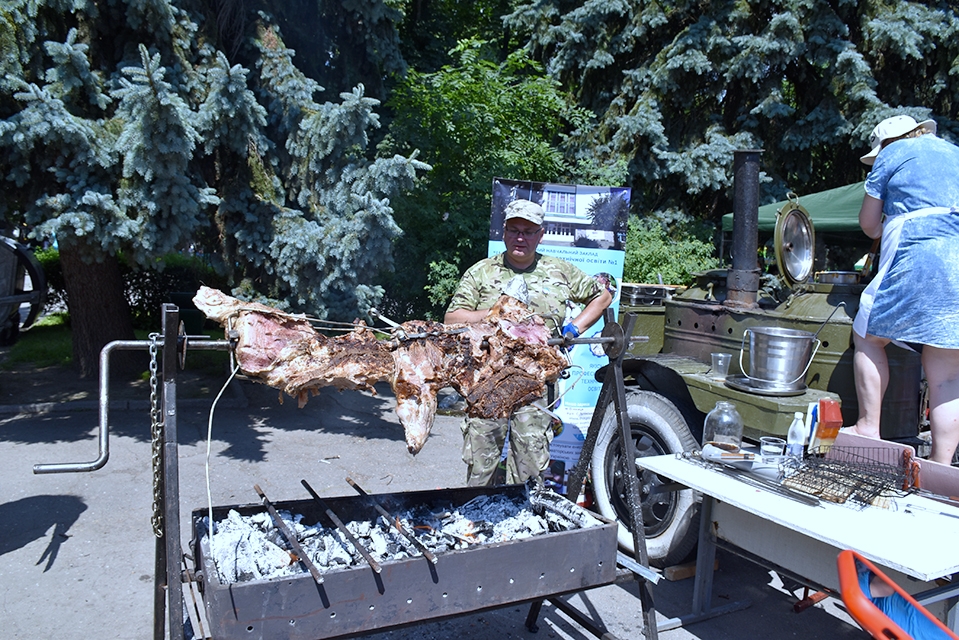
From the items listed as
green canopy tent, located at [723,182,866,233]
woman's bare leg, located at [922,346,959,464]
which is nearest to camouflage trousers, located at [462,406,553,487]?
woman's bare leg, located at [922,346,959,464]

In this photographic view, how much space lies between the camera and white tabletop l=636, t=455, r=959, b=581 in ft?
7.78

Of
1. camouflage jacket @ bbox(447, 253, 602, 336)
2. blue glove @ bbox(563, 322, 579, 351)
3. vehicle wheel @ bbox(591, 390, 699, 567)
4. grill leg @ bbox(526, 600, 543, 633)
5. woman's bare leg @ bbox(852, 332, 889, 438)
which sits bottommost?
grill leg @ bbox(526, 600, 543, 633)

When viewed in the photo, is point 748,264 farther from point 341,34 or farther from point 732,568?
point 341,34

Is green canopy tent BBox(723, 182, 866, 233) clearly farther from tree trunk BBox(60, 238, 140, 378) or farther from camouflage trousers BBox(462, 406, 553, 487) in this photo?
tree trunk BBox(60, 238, 140, 378)

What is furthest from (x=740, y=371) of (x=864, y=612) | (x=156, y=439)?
(x=156, y=439)

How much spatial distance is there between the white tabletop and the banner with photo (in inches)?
103

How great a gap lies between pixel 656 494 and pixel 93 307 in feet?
21.9

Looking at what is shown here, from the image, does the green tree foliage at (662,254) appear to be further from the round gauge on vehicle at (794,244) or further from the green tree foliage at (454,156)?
the round gauge on vehicle at (794,244)

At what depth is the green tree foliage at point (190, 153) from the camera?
5211mm

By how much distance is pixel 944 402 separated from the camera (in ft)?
11.3

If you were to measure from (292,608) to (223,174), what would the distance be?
5.23 m

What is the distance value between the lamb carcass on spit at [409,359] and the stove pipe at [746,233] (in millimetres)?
1914

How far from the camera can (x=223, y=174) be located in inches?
254

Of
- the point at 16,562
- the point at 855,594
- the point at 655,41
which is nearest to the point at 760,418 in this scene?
the point at 855,594
